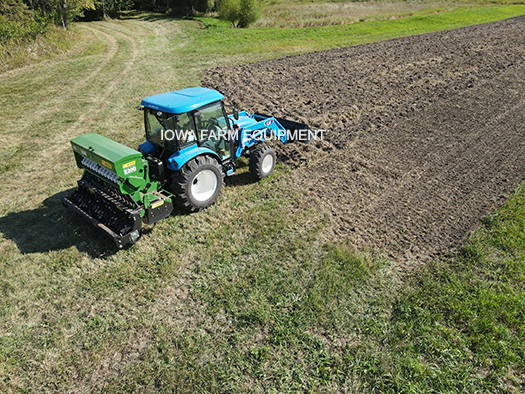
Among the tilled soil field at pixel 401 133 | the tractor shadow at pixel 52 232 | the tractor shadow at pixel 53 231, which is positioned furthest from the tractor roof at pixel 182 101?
the tilled soil field at pixel 401 133

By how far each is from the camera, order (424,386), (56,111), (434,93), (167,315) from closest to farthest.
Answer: (424,386), (167,315), (56,111), (434,93)

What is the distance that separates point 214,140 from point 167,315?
12.1ft

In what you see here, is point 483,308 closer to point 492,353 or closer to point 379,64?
point 492,353

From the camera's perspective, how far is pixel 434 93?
563 inches

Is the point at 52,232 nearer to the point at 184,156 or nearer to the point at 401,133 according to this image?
the point at 184,156

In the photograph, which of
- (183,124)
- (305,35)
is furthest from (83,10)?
(183,124)

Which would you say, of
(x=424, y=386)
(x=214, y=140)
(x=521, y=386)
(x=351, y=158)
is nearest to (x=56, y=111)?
(x=214, y=140)

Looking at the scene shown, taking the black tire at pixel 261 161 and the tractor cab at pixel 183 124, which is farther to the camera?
the black tire at pixel 261 161

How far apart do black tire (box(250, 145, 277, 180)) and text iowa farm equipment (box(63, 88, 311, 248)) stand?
665mm

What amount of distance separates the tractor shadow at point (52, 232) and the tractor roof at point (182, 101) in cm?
278

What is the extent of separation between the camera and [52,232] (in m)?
6.93

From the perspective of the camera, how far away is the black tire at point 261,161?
820 cm

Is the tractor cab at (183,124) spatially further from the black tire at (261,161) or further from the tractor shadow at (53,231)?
the tractor shadow at (53,231)

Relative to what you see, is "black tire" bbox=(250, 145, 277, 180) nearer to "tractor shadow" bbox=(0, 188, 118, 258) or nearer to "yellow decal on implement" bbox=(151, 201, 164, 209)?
"yellow decal on implement" bbox=(151, 201, 164, 209)
